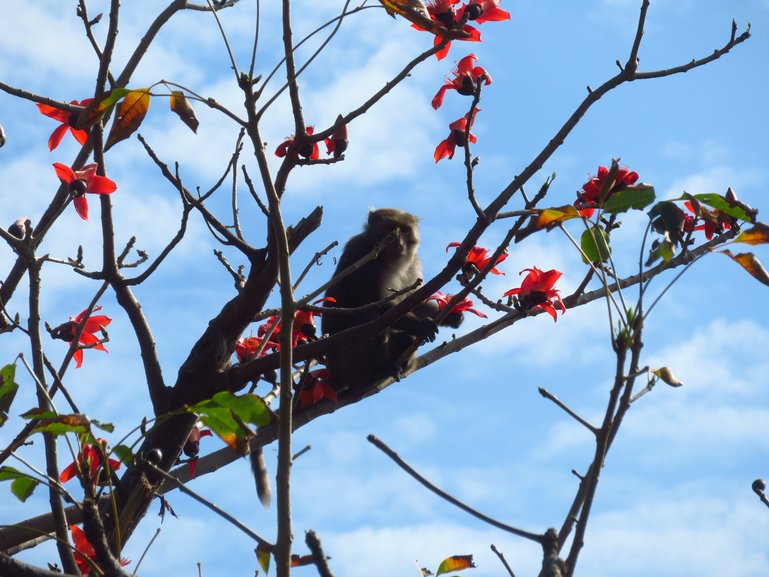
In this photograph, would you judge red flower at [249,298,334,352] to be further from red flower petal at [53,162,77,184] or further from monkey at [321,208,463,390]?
red flower petal at [53,162,77,184]

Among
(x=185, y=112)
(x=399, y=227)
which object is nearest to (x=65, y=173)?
(x=185, y=112)

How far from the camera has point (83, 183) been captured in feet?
14.3

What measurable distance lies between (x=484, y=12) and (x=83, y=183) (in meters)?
1.98

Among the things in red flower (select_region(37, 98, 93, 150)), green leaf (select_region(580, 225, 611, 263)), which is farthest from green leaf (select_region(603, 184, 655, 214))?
red flower (select_region(37, 98, 93, 150))

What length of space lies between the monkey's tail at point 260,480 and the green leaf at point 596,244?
165 inches

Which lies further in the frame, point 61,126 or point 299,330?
point 299,330

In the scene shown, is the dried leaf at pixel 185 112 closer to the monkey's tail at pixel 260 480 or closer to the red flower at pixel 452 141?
the red flower at pixel 452 141

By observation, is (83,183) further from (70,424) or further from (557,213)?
(557,213)

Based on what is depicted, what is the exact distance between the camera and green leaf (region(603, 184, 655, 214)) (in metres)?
2.56


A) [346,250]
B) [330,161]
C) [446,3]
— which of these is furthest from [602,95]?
[346,250]

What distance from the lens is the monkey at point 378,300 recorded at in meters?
7.43

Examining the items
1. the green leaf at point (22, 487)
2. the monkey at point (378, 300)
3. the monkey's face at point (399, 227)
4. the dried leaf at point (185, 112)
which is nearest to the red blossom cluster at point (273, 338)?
the monkey at point (378, 300)

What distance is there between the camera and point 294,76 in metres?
3.16

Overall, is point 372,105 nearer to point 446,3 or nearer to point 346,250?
point 446,3
